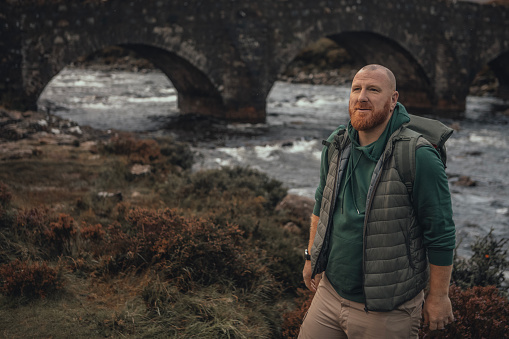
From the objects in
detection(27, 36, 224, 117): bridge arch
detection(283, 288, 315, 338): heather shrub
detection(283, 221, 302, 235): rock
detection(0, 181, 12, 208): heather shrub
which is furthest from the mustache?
detection(27, 36, 224, 117): bridge arch

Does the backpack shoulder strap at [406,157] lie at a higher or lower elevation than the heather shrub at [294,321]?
higher

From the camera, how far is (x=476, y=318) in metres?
3.73

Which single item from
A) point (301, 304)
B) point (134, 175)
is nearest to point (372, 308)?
point (301, 304)

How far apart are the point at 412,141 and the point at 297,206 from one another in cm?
504

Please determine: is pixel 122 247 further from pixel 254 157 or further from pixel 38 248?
pixel 254 157

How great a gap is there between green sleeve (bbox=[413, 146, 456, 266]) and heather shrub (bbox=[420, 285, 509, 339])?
128cm

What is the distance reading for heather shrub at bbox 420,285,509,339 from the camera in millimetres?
3629

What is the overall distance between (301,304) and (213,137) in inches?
419

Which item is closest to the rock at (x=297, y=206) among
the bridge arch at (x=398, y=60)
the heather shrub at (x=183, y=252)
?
the heather shrub at (x=183, y=252)

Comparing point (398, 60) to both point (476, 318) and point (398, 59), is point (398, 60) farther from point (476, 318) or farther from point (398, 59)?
point (476, 318)

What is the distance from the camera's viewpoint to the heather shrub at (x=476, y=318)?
3.63 meters

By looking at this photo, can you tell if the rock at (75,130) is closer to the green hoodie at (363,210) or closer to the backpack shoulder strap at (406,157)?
the green hoodie at (363,210)

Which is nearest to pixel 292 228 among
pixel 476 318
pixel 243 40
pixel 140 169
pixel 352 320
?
pixel 476 318

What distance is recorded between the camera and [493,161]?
13.0 m
